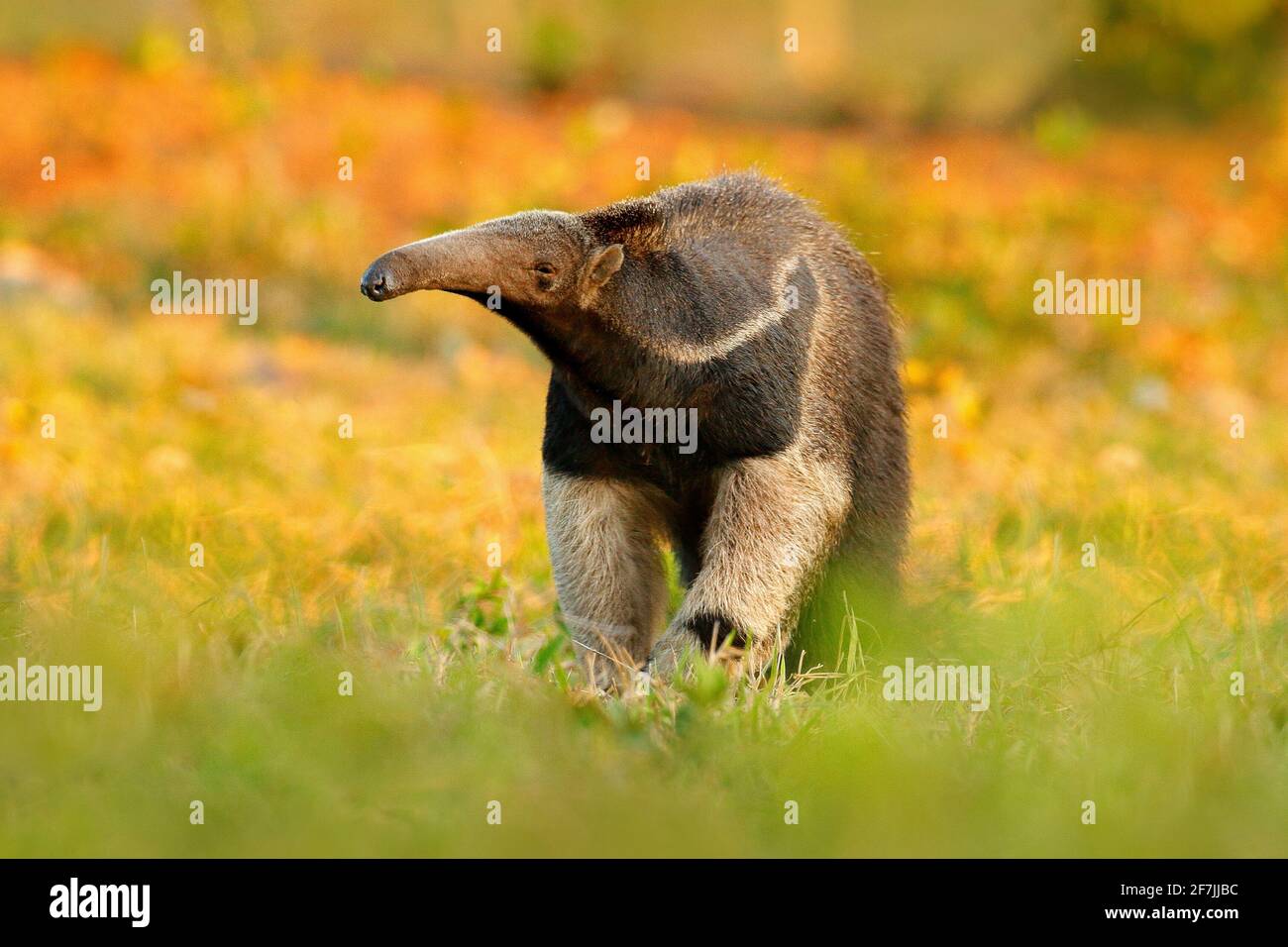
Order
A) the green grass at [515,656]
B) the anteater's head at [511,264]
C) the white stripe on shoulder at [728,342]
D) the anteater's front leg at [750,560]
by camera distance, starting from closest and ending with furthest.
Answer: the green grass at [515,656] → the anteater's head at [511,264] → the white stripe on shoulder at [728,342] → the anteater's front leg at [750,560]

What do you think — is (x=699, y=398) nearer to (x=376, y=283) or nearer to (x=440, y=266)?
(x=440, y=266)

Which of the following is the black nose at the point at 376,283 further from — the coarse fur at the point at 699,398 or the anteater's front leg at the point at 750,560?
the anteater's front leg at the point at 750,560

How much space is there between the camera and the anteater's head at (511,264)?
185 inches

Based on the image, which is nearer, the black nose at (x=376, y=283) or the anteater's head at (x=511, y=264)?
the black nose at (x=376, y=283)

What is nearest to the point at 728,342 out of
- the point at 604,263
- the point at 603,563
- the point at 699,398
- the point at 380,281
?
the point at 699,398

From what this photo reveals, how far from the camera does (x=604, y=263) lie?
16.9 feet

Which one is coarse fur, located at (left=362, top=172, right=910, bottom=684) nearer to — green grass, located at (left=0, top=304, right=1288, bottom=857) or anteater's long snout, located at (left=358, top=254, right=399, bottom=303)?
anteater's long snout, located at (left=358, top=254, right=399, bottom=303)

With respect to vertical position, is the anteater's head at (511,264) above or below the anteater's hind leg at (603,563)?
above

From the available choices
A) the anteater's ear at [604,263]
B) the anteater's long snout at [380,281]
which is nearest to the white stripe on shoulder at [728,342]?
the anteater's ear at [604,263]

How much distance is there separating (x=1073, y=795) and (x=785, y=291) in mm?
2214

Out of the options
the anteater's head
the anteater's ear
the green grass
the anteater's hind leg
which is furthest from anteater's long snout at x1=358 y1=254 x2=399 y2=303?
the anteater's hind leg

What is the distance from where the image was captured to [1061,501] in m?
7.98

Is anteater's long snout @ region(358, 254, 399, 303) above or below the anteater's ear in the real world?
below

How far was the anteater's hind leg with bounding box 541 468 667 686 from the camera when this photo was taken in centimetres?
574
